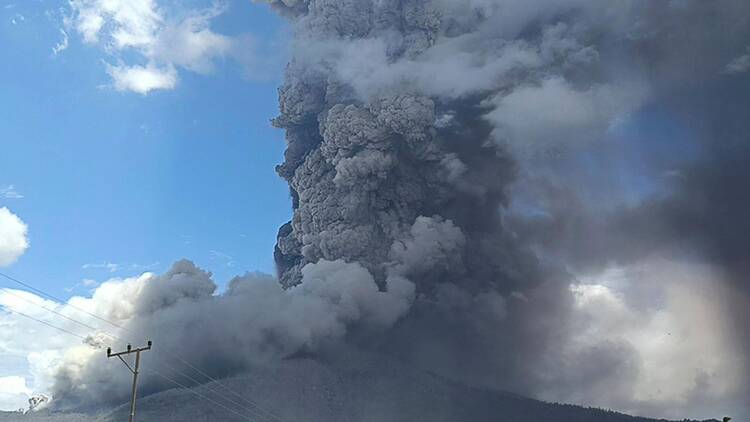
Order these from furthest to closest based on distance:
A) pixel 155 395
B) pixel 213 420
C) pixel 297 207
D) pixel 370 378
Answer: pixel 297 207 < pixel 370 378 < pixel 155 395 < pixel 213 420

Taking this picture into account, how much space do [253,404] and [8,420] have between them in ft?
119

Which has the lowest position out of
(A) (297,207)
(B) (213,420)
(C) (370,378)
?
(B) (213,420)

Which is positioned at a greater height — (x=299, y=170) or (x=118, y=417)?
(x=299, y=170)

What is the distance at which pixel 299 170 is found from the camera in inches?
3807

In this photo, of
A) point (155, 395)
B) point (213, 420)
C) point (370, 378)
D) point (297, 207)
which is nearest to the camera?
point (213, 420)

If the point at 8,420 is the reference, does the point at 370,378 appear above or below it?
above

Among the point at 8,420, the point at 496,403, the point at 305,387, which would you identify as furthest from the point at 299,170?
the point at 8,420

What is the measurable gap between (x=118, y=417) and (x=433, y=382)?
130 ft

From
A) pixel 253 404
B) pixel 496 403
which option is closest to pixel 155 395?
pixel 253 404

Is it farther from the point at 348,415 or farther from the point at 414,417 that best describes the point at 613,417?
the point at 348,415

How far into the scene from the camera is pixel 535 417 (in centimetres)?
9594

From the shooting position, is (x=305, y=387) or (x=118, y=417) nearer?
(x=118, y=417)

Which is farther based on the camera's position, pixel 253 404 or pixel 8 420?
pixel 8 420

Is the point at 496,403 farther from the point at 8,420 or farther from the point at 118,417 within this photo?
the point at 8,420
